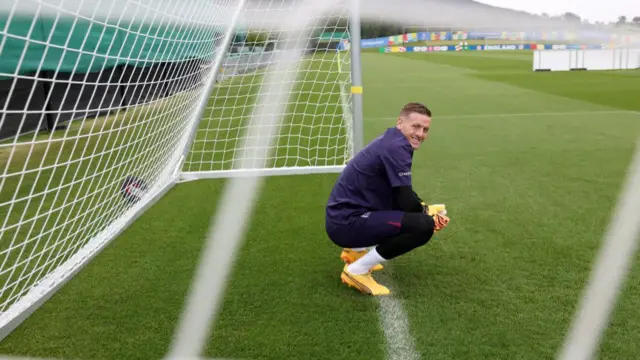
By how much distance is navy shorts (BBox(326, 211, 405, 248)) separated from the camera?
9.92 ft

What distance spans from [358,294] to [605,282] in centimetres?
132

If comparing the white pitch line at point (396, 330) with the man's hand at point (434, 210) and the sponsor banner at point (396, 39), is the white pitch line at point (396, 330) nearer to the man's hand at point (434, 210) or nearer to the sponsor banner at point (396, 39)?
the man's hand at point (434, 210)

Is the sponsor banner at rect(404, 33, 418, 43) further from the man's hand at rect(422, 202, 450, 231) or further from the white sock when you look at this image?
the white sock

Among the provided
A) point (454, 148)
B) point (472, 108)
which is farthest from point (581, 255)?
point (472, 108)

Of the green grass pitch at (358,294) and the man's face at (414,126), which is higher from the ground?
the man's face at (414,126)

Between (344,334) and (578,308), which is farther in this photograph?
(578,308)

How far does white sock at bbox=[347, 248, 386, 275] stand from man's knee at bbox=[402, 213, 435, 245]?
210mm

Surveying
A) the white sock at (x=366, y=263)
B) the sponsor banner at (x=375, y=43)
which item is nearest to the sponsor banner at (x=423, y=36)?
the sponsor banner at (x=375, y=43)

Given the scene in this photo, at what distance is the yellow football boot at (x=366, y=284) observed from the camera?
10.1 feet

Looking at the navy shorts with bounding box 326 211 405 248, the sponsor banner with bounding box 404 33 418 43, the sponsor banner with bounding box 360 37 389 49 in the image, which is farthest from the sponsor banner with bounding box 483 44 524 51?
the navy shorts with bounding box 326 211 405 248

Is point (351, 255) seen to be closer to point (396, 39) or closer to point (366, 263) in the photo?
point (366, 263)

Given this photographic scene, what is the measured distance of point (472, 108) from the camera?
1094 cm

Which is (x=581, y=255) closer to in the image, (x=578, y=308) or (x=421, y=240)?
(x=578, y=308)

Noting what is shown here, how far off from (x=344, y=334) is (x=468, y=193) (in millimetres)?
2694
